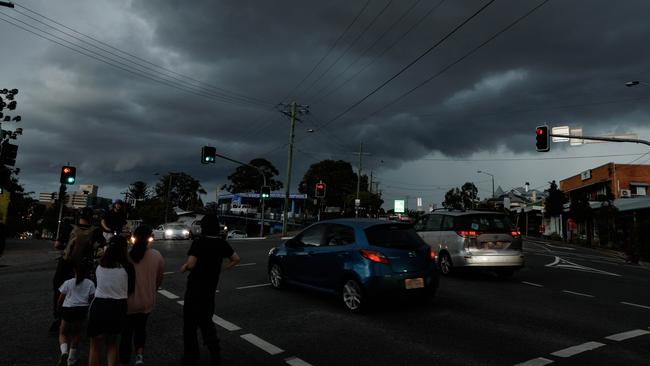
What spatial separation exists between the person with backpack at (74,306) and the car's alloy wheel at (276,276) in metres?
4.63

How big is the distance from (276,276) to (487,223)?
5375mm

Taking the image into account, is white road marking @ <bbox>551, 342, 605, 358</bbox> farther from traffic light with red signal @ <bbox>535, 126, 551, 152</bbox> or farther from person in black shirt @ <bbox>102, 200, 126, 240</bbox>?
traffic light with red signal @ <bbox>535, 126, 551, 152</bbox>

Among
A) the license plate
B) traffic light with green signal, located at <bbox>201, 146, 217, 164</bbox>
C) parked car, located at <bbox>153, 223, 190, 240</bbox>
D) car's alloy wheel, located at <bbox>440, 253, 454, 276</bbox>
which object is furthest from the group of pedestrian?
parked car, located at <bbox>153, 223, 190, 240</bbox>

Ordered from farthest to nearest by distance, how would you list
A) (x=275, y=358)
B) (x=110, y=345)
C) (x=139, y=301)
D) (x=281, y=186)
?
(x=281, y=186) → (x=275, y=358) → (x=139, y=301) → (x=110, y=345)

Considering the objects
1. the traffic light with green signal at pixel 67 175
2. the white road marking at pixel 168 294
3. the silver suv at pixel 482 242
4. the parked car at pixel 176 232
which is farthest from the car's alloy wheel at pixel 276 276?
the parked car at pixel 176 232

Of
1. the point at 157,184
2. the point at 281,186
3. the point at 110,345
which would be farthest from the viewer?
the point at 281,186

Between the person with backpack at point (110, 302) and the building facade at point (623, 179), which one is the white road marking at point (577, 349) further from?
the building facade at point (623, 179)

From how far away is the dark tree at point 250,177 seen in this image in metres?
99.6

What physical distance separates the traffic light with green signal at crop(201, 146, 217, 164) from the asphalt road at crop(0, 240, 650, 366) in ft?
58.0

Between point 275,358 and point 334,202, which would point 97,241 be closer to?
point 275,358

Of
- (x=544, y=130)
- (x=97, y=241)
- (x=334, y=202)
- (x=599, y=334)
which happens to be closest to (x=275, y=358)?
(x=97, y=241)

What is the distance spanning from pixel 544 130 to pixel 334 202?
79811 millimetres

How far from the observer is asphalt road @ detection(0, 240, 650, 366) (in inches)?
190

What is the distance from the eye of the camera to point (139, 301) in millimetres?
4250
